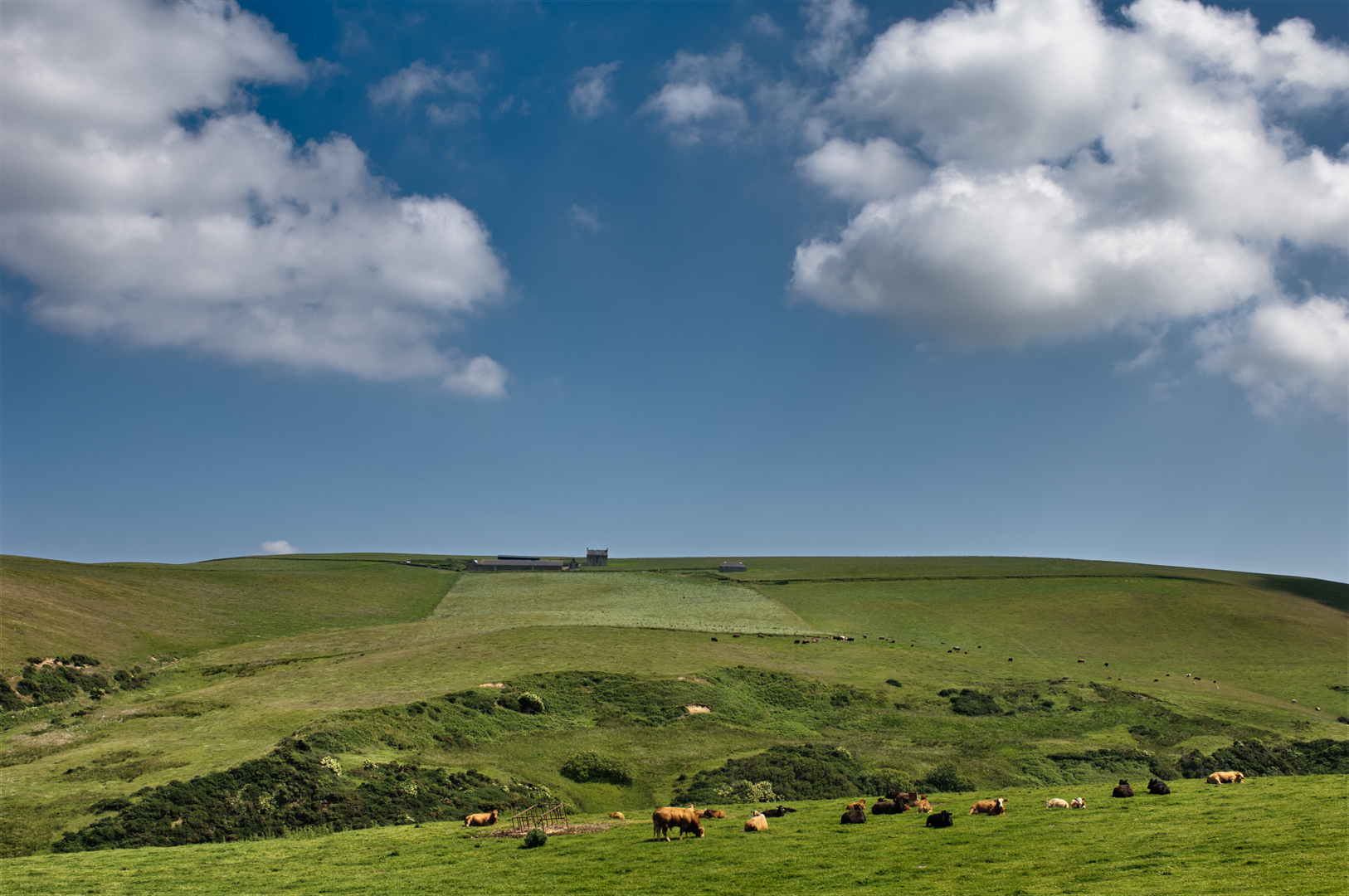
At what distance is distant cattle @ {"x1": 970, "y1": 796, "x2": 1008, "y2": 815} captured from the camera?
1231 inches

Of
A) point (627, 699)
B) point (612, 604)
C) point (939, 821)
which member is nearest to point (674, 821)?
point (939, 821)

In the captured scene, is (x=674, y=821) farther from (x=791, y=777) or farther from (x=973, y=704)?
(x=973, y=704)

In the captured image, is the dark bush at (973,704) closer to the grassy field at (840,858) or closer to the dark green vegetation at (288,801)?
the grassy field at (840,858)

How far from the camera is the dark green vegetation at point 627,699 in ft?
129

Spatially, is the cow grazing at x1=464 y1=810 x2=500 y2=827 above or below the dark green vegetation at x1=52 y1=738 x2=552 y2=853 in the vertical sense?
above

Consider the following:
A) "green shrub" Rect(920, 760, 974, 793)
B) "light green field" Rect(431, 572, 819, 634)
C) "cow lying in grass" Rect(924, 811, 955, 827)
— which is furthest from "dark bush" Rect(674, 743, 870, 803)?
"light green field" Rect(431, 572, 819, 634)

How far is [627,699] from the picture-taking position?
6319cm

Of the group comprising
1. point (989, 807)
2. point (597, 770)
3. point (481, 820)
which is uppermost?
point (989, 807)

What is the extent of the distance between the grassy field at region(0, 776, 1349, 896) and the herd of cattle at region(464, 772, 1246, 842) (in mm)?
635

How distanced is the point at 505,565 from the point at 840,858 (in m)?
168

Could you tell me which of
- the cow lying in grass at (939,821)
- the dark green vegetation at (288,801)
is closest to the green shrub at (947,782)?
the cow lying in grass at (939,821)

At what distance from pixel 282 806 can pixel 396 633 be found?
56592mm

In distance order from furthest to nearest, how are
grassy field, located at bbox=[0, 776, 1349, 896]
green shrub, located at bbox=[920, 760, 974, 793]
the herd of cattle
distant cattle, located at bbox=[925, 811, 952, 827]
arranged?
green shrub, located at bbox=[920, 760, 974, 793] → the herd of cattle → distant cattle, located at bbox=[925, 811, 952, 827] → grassy field, located at bbox=[0, 776, 1349, 896]

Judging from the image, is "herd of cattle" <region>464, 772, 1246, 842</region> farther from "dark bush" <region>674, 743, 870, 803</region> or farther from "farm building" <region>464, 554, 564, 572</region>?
"farm building" <region>464, 554, 564, 572</region>
